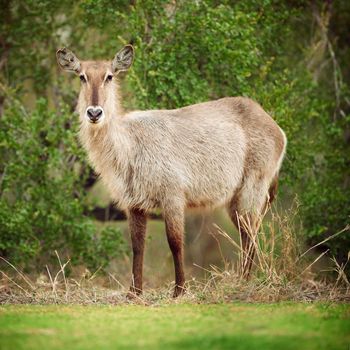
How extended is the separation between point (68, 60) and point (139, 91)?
188 cm

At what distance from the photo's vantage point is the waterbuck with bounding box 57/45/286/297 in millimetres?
7445

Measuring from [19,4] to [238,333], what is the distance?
7950 mm

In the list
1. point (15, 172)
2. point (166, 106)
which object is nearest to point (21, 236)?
point (15, 172)

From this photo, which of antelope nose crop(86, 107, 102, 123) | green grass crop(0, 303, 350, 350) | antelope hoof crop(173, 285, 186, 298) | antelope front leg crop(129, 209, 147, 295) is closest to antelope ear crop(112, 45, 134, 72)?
antelope nose crop(86, 107, 102, 123)

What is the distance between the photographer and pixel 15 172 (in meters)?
10.4

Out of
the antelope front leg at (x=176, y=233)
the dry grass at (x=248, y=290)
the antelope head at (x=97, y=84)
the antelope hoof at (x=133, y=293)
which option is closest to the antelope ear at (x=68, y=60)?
the antelope head at (x=97, y=84)

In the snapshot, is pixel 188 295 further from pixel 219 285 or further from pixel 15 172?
pixel 15 172

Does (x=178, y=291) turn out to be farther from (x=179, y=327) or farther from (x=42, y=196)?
(x=42, y=196)

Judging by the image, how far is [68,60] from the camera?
25.7 ft

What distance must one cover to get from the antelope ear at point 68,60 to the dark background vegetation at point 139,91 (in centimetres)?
155

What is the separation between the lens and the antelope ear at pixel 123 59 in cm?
782

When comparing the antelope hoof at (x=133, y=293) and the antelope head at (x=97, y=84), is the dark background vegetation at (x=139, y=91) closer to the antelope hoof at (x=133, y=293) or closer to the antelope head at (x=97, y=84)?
the antelope head at (x=97, y=84)

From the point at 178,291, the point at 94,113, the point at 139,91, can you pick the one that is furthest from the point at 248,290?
the point at 139,91

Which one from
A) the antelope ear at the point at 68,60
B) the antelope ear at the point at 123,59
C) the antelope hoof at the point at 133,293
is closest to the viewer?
the antelope hoof at the point at 133,293
